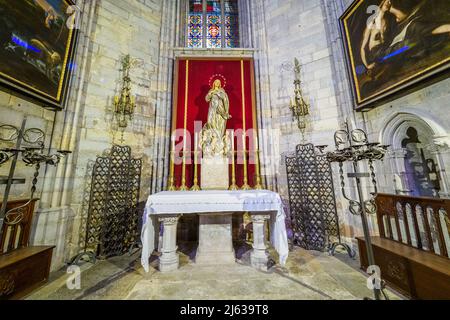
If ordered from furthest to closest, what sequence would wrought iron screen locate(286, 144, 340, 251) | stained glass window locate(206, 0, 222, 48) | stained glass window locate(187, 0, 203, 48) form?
stained glass window locate(206, 0, 222, 48), stained glass window locate(187, 0, 203, 48), wrought iron screen locate(286, 144, 340, 251)

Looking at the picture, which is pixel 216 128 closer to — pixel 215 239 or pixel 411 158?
pixel 215 239

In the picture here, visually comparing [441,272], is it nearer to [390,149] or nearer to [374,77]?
[390,149]

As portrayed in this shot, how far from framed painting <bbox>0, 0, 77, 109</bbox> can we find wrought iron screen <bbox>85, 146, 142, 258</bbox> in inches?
63.8

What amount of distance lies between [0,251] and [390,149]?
734 cm

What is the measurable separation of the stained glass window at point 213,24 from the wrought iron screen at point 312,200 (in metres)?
5.56

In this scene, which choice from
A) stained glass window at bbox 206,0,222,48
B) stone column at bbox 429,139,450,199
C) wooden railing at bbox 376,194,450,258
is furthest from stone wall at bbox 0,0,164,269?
stone column at bbox 429,139,450,199

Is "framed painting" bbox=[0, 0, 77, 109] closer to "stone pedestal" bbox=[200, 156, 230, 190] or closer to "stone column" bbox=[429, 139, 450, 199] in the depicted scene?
"stone pedestal" bbox=[200, 156, 230, 190]

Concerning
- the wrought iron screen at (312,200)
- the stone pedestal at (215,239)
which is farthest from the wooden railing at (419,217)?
the stone pedestal at (215,239)

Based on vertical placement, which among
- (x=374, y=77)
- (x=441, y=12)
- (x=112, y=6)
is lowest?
(x=374, y=77)

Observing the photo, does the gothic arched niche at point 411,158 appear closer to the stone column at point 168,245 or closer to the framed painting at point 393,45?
the framed painting at point 393,45

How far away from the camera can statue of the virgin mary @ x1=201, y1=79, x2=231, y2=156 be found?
459 centimetres

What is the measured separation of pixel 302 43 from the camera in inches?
219
